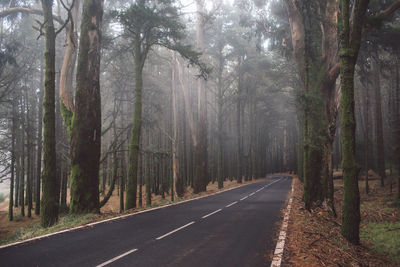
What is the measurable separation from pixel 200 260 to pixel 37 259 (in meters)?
3.33

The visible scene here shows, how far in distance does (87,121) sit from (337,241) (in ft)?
32.4

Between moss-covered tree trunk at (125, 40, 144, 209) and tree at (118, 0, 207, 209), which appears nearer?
tree at (118, 0, 207, 209)

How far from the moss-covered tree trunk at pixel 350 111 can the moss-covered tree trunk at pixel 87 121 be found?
920 cm

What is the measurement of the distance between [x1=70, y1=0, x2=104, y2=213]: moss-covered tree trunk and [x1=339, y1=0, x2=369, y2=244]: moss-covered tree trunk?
362 inches

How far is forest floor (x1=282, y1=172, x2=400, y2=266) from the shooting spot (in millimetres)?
6458

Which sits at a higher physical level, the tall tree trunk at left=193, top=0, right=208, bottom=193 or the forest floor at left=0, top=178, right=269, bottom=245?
the tall tree trunk at left=193, top=0, right=208, bottom=193

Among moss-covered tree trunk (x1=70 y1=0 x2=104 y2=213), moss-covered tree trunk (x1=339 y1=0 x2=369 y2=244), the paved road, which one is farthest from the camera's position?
moss-covered tree trunk (x1=70 y1=0 x2=104 y2=213)

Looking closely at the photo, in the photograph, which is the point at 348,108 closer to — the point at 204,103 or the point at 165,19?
the point at 165,19

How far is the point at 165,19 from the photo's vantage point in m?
15.7

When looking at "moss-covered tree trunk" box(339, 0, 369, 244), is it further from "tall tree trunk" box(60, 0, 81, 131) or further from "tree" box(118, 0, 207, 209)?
"tall tree trunk" box(60, 0, 81, 131)

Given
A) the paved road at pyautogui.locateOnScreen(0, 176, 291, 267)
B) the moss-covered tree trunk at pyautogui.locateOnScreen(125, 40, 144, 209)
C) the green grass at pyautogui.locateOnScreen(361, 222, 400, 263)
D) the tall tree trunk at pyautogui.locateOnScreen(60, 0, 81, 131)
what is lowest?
the green grass at pyautogui.locateOnScreen(361, 222, 400, 263)

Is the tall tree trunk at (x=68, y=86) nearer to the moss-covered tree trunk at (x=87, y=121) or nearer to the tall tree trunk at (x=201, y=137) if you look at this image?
the moss-covered tree trunk at (x=87, y=121)

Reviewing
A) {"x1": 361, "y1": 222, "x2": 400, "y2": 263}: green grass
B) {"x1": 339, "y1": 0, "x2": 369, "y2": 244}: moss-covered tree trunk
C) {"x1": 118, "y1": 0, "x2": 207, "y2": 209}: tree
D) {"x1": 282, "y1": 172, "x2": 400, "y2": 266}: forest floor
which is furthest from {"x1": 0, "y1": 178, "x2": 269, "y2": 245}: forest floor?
{"x1": 361, "y1": 222, "x2": 400, "y2": 263}: green grass

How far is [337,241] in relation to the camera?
803 cm
